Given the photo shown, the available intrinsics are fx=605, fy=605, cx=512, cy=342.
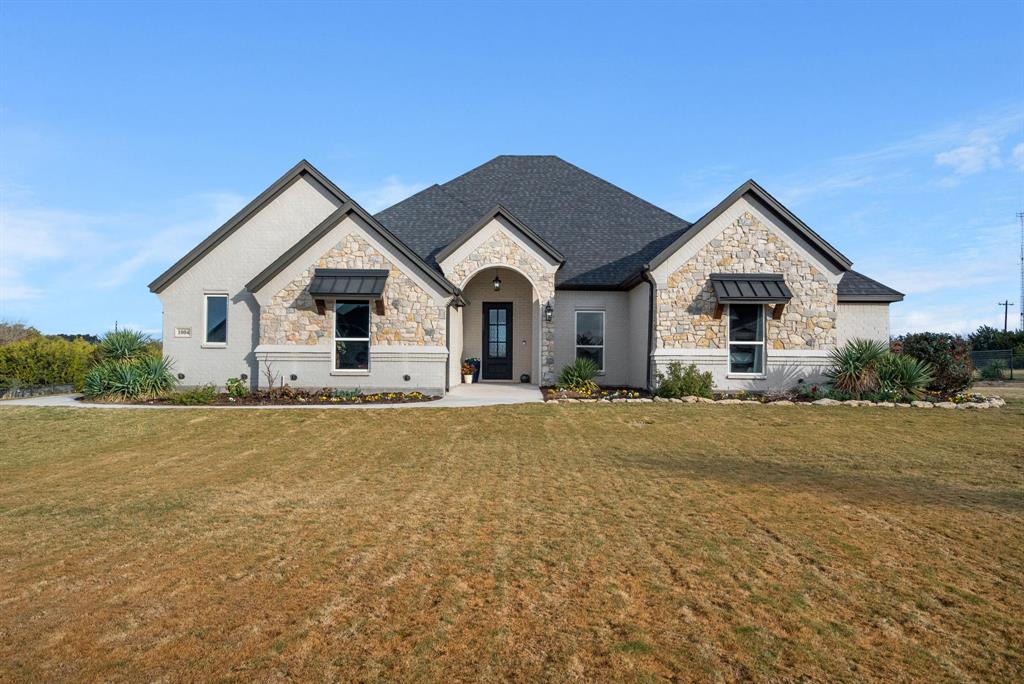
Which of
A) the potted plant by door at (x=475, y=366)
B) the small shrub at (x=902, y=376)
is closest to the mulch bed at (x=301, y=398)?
the potted plant by door at (x=475, y=366)

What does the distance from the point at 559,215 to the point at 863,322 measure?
11.3 m

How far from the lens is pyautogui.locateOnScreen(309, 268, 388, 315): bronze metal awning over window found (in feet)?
54.8

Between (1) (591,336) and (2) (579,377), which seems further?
(1) (591,336)

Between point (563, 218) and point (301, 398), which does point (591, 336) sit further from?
point (301, 398)

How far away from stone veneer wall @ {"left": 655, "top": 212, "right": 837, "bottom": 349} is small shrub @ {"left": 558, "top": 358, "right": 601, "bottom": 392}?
7.42 feet

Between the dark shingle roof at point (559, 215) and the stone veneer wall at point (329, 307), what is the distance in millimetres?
3596

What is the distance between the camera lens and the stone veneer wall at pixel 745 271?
1800 centimetres

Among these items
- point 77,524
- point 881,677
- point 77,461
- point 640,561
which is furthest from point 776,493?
point 77,461

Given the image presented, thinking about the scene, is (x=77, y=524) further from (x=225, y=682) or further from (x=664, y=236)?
(x=664, y=236)

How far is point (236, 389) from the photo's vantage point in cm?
1727

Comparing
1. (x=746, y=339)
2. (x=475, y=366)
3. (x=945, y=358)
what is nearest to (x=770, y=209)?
(x=746, y=339)

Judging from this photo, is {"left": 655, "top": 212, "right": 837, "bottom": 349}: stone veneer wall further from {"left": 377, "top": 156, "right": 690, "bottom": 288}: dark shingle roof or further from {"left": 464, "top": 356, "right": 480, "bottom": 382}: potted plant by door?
{"left": 464, "top": 356, "right": 480, "bottom": 382}: potted plant by door

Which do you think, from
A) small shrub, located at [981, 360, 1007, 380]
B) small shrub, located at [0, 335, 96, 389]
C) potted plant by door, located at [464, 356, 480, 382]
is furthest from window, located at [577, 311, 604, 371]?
small shrub, located at [981, 360, 1007, 380]

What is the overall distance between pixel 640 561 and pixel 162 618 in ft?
11.7
